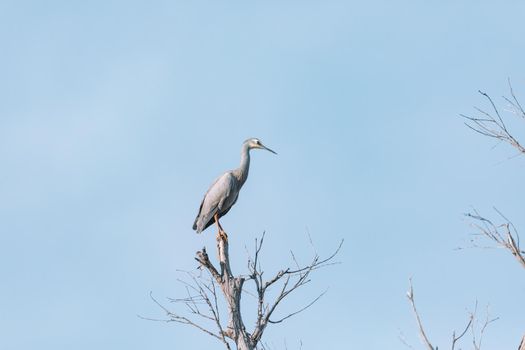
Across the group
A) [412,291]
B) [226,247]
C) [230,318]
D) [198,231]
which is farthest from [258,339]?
[198,231]

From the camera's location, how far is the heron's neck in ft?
42.5

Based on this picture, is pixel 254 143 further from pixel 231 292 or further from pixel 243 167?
pixel 231 292

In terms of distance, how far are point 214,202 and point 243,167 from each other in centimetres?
91

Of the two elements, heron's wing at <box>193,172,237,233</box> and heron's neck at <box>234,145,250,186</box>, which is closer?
heron's wing at <box>193,172,237,233</box>

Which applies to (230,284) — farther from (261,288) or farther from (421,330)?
(421,330)

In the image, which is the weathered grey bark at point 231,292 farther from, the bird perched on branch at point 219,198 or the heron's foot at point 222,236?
the bird perched on branch at point 219,198

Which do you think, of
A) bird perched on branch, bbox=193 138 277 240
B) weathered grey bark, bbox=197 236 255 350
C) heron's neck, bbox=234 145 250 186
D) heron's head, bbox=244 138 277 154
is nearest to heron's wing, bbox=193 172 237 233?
bird perched on branch, bbox=193 138 277 240

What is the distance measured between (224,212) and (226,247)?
11.8 ft

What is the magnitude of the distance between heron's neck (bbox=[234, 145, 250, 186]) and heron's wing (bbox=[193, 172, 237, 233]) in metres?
0.31

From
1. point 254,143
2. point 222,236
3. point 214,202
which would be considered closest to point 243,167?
point 254,143

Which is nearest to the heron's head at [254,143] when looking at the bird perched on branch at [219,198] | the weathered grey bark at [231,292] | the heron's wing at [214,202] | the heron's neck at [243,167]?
the heron's neck at [243,167]

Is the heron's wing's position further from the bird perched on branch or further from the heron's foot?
the heron's foot

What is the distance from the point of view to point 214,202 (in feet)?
40.4

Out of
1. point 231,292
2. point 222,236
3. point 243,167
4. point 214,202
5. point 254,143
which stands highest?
point 254,143
